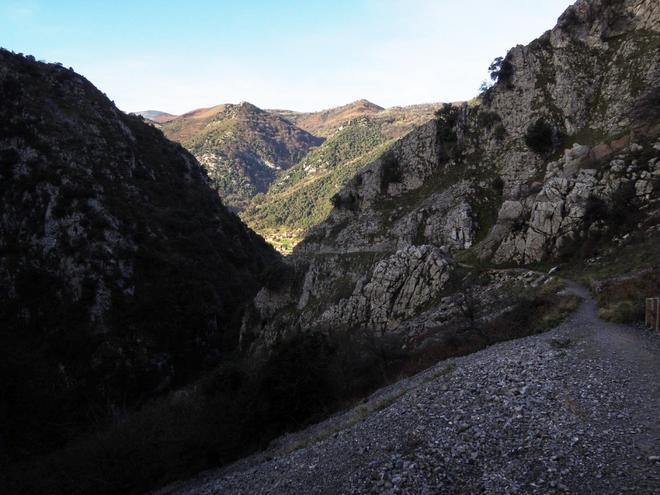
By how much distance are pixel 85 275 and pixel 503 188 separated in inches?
2865

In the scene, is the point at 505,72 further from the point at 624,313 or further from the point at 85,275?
the point at 85,275

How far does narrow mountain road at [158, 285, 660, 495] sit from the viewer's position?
10141mm

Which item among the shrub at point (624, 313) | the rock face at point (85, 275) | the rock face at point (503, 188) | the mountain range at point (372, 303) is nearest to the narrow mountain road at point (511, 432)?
the mountain range at point (372, 303)

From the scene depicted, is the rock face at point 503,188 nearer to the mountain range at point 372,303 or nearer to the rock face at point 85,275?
the mountain range at point 372,303

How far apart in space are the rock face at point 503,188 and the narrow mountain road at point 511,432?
13.9 metres

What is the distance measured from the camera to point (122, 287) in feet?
270

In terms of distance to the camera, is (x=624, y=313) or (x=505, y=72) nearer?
(x=624, y=313)

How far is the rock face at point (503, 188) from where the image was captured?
3997 centimetres

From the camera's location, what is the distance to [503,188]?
189 feet

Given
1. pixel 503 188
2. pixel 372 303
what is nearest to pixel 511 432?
pixel 372 303

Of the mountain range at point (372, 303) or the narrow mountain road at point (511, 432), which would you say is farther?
the mountain range at point (372, 303)

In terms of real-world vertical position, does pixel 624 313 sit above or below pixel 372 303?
above

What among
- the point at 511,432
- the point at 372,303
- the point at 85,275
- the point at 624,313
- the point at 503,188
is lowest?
the point at 372,303

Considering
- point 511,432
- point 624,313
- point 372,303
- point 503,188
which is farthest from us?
point 503,188
